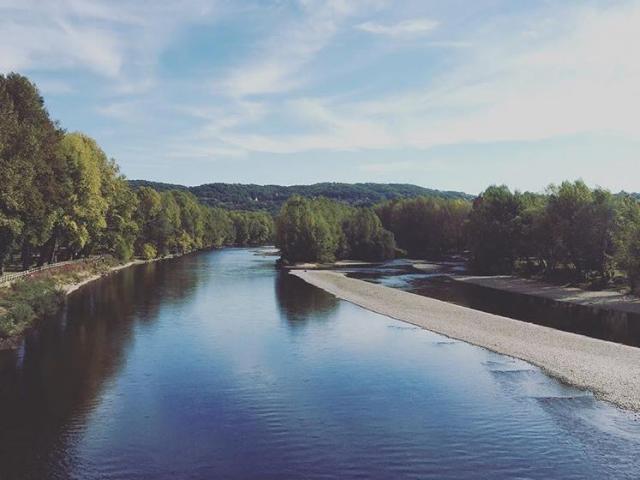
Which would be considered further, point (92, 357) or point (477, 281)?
point (477, 281)

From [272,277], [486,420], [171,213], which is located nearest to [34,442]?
[486,420]

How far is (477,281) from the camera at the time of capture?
297ft

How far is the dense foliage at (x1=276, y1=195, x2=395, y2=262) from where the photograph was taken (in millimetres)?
126688

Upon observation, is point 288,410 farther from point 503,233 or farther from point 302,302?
point 503,233

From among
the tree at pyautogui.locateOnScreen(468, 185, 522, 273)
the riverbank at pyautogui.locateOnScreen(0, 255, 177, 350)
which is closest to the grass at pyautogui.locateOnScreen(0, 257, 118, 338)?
the riverbank at pyautogui.locateOnScreen(0, 255, 177, 350)

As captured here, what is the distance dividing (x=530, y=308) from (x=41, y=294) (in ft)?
156

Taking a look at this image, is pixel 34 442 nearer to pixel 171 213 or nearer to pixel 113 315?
pixel 113 315

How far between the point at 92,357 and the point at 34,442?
47.5 feet

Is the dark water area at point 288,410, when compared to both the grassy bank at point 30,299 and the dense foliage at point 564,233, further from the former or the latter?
the dense foliage at point 564,233

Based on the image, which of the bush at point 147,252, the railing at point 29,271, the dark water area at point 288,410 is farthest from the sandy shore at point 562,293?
the bush at point 147,252

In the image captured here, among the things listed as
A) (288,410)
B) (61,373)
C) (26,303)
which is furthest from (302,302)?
(288,410)

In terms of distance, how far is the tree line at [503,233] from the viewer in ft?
265

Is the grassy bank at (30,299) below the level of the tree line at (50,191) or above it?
below

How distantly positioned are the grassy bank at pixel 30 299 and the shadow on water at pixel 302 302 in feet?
68.0
